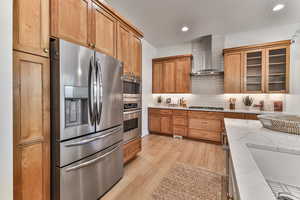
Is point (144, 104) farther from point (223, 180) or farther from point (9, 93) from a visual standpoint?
point (9, 93)

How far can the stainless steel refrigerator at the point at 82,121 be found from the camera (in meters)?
1.25

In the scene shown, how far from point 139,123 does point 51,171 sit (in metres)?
1.57

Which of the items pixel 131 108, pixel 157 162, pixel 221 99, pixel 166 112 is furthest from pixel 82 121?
pixel 221 99

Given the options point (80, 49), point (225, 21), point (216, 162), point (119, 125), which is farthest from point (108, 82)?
point (225, 21)

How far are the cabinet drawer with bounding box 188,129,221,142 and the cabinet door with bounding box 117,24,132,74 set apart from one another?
8.50 feet

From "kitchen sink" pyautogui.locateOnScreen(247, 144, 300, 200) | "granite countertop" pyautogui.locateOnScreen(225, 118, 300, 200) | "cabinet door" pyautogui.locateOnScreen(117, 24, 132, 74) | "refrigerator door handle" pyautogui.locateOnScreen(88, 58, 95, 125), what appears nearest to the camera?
"granite countertop" pyautogui.locateOnScreen(225, 118, 300, 200)

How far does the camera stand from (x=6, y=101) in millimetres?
909

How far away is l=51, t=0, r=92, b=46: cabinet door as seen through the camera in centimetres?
129

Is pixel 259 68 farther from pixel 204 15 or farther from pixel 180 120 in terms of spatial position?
→ pixel 180 120

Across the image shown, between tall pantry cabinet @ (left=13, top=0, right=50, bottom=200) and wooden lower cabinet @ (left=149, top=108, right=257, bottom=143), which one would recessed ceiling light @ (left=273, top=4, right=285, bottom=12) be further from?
tall pantry cabinet @ (left=13, top=0, right=50, bottom=200)

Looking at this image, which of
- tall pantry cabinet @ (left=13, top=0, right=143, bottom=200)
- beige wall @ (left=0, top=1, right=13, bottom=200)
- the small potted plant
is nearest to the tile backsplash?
the small potted plant

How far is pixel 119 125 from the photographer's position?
6.48ft

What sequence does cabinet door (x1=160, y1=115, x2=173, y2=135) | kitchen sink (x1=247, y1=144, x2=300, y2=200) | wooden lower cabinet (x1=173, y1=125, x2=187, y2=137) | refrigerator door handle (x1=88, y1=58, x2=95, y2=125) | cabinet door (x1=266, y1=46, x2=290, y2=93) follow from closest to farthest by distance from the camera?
kitchen sink (x1=247, y1=144, x2=300, y2=200) < refrigerator door handle (x1=88, y1=58, x2=95, y2=125) < cabinet door (x1=266, y1=46, x2=290, y2=93) < wooden lower cabinet (x1=173, y1=125, x2=187, y2=137) < cabinet door (x1=160, y1=115, x2=173, y2=135)

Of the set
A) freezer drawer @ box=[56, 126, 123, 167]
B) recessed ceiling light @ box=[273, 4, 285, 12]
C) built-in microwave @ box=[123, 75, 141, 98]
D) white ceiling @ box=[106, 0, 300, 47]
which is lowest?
freezer drawer @ box=[56, 126, 123, 167]
